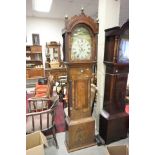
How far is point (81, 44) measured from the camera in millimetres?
2146

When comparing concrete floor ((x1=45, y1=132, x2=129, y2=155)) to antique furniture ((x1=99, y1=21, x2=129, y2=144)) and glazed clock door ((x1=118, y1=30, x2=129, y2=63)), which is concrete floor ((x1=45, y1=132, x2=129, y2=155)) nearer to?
antique furniture ((x1=99, y1=21, x2=129, y2=144))

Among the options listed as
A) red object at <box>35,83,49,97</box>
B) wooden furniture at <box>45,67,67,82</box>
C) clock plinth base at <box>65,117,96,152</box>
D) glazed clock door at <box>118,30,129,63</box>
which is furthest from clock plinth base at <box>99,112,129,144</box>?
wooden furniture at <box>45,67,67,82</box>

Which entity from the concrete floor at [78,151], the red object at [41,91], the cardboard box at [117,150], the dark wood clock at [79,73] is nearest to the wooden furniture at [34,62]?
the red object at [41,91]

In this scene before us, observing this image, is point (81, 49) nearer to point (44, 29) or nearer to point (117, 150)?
point (117, 150)

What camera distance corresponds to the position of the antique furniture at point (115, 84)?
222 cm

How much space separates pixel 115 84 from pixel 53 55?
4511 millimetres

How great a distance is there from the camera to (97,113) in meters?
2.76

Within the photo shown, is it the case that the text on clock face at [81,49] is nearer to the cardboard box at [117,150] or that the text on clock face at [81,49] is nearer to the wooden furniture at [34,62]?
the cardboard box at [117,150]

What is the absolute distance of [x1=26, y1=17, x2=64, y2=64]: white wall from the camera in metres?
6.05

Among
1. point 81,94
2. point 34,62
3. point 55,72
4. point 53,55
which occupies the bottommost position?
point 81,94

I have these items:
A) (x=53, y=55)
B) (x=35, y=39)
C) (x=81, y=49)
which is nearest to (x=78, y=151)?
(x=81, y=49)
